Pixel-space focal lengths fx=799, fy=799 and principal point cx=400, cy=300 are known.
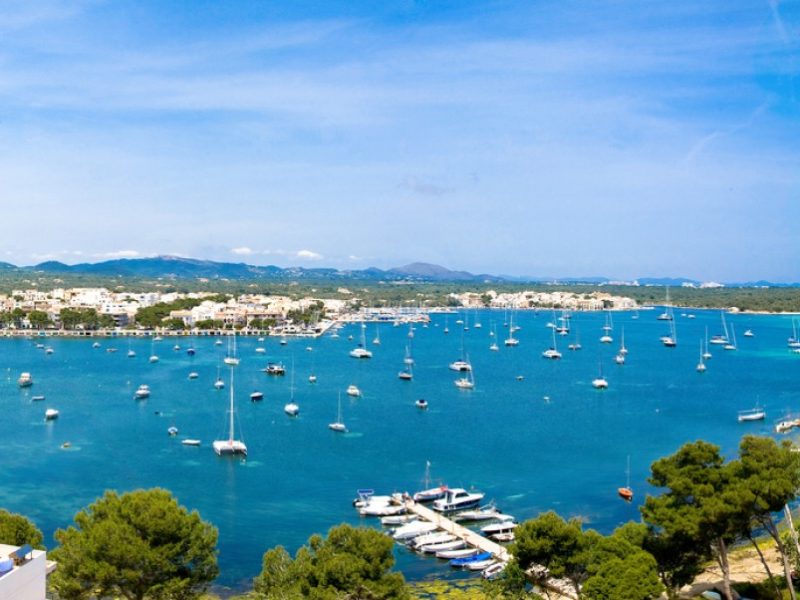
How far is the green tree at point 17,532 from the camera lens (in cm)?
968

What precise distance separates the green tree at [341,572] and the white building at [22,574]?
10.8 feet

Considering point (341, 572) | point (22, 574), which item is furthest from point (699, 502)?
point (22, 574)

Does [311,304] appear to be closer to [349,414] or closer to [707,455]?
[349,414]

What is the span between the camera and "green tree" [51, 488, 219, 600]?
8.98m

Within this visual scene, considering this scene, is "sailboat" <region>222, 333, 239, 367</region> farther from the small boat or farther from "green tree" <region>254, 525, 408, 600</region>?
"green tree" <region>254, 525, 408, 600</region>

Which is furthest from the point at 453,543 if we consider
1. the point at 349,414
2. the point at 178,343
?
the point at 178,343

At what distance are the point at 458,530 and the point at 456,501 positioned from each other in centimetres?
183

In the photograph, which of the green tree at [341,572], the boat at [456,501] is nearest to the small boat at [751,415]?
the boat at [456,501]

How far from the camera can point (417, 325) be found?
A: 71.2m

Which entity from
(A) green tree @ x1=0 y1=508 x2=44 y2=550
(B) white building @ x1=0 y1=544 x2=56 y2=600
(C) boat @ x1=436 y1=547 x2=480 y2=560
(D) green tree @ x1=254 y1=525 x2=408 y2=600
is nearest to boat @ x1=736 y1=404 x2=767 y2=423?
(C) boat @ x1=436 y1=547 x2=480 y2=560

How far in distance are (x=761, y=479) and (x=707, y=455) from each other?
28.3 inches

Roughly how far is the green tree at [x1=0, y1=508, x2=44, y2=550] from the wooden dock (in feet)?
25.0

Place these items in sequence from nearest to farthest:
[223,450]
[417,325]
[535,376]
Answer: [223,450], [535,376], [417,325]

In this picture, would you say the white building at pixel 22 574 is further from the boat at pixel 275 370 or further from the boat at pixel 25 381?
the boat at pixel 275 370
